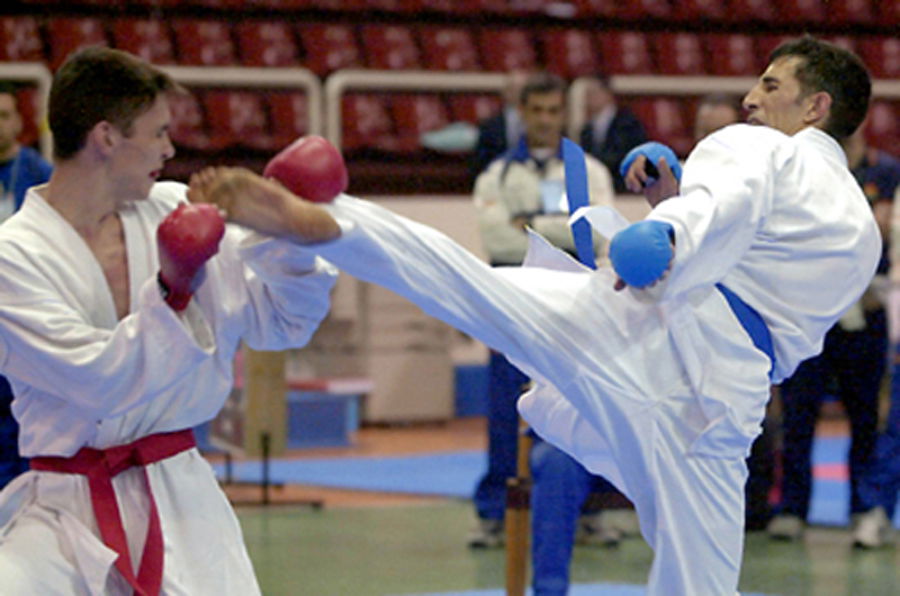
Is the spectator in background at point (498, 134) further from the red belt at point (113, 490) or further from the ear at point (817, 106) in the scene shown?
the red belt at point (113, 490)

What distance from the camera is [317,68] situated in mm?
9734

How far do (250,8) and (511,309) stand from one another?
7650mm

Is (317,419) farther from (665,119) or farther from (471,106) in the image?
(665,119)

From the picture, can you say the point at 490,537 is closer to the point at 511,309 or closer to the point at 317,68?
the point at 511,309

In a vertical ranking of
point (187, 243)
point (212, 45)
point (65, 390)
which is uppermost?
point (212, 45)

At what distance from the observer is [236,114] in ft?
30.9

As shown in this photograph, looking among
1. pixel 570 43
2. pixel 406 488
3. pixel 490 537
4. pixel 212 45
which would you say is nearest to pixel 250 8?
pixel 212 45

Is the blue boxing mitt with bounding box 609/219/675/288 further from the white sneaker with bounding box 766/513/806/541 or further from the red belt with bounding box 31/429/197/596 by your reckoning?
the white sneaker with bounding box 766/513/806/541

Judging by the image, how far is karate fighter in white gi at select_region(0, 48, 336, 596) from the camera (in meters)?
2.48

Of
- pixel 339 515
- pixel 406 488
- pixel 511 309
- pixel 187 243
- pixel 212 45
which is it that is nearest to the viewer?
pixel 187 243

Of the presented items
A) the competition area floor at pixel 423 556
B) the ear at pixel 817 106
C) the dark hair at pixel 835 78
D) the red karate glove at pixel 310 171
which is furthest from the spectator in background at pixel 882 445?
the red karate glove at pixel 310 171

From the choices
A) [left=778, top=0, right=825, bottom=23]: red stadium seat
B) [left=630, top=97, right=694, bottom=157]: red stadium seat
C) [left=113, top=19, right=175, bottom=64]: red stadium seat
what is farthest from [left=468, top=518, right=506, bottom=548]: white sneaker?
[left=778, top=0, right=825, bottom=23]: red stadium seat

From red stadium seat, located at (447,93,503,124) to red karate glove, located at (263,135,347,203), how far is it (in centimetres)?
740

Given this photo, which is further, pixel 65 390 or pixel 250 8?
pixel 250 8
